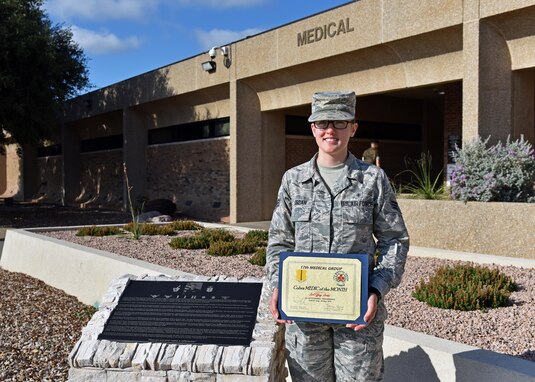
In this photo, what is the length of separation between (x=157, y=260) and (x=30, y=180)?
2808 cm

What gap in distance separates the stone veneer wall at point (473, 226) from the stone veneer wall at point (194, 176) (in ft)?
31.4

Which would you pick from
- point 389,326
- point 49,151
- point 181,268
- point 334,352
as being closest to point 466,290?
point 389,326

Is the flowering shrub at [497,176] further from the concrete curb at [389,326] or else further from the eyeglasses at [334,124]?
the eyeglasses at [334,124]

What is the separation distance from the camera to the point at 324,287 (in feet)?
8.26

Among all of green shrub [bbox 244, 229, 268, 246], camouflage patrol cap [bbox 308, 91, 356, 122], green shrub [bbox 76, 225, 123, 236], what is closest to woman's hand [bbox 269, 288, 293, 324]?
camouflage patrol cap [bbox 308, 91, 356, 122]

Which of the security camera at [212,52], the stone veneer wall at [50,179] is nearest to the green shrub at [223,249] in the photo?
the security camera at [212,52]

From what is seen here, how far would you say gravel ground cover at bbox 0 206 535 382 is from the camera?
4.23 m

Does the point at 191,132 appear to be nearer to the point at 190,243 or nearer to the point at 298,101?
the point at 298,101

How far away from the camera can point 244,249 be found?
8812mm

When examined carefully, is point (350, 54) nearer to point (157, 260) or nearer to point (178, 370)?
point (157, 260)

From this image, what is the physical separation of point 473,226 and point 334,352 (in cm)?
618

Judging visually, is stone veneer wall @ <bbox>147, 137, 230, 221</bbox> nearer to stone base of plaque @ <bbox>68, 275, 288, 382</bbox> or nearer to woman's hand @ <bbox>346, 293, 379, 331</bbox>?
stone base of plaque @ <bbox>68, 275, 288, 382</bbox>

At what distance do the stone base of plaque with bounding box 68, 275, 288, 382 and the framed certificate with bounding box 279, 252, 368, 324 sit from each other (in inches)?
18.4

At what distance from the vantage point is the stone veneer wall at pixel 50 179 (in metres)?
30.0
